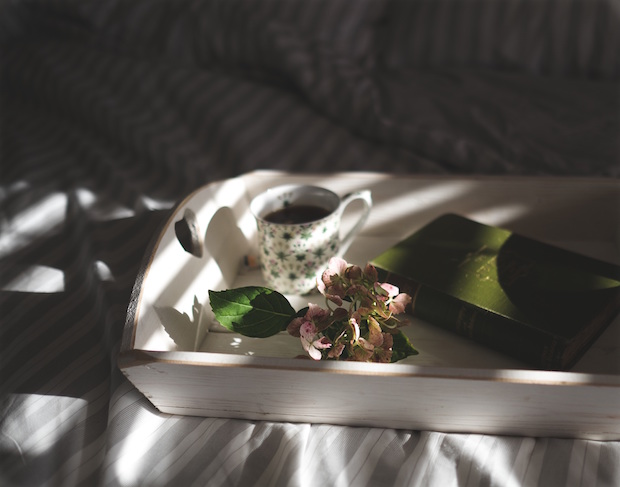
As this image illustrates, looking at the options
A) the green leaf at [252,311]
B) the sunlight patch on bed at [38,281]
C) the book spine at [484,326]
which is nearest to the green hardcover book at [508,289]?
the book spine at [484,326]

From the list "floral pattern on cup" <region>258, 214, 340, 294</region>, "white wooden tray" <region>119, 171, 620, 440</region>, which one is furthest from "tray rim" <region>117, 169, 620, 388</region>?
"floral pattern on cup" <region>258, 214, 340, 294</region>

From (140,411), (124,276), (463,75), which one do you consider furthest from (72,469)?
(463,75)

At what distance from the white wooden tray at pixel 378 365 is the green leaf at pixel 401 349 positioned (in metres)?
0.03

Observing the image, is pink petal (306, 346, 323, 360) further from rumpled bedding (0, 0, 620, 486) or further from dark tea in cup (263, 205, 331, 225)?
dark tea in cup (263, 205, 331, 225)

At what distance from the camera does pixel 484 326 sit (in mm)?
537

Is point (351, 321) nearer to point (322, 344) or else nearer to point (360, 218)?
point (322, 344)

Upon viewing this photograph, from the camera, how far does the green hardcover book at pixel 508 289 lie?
511mm

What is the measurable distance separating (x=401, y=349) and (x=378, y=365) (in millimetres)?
86

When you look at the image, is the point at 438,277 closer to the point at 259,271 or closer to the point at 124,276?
the point at 259,271

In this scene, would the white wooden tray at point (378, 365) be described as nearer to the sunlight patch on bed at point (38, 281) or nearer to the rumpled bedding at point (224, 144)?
the rumpled bedding at point (224, 144)

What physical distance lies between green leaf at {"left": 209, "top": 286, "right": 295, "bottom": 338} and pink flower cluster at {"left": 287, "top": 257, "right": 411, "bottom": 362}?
0.03m

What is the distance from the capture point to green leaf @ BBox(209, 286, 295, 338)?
52cm

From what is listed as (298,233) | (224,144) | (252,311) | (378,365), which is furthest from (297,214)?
(224,144)

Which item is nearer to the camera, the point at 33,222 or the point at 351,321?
the point at 351,321
